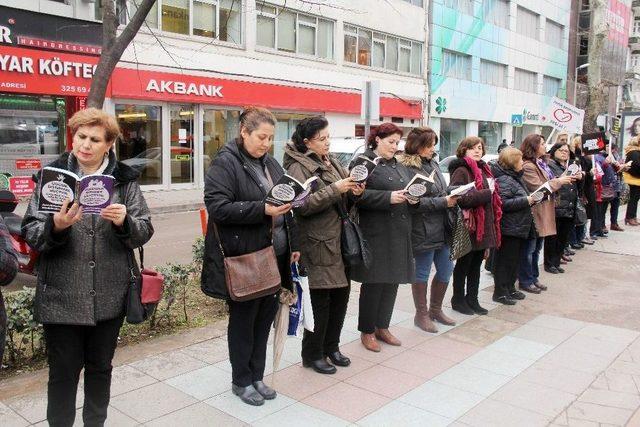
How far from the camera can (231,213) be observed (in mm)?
3643

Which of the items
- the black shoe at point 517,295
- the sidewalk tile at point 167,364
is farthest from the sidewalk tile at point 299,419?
the black shoe at point 517,295

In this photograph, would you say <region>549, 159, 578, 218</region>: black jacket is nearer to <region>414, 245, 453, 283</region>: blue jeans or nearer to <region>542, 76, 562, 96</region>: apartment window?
<region>414, 245, 453, 283</region>: blue jeans

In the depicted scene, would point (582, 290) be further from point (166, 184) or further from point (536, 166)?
point (166, 184)

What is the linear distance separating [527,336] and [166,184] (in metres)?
15.2

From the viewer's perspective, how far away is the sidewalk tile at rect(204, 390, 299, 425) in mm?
3869

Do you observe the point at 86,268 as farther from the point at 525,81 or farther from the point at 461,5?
the point at 525,81

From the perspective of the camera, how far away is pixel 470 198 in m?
5.95

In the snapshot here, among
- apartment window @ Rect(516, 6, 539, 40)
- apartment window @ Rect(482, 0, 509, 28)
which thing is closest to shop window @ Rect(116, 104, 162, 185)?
apartment window @ Rect(482, 0, 509, 28)

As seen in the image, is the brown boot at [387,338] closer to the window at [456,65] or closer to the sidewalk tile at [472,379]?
the sidewalk tile at [472,379]

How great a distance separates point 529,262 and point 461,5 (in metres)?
26.4

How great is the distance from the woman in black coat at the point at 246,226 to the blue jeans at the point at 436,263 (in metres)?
1.92

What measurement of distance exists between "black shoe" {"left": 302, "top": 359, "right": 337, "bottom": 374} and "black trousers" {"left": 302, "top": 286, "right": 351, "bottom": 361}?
3 centimetres

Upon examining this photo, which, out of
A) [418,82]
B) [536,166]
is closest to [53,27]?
[536,166]

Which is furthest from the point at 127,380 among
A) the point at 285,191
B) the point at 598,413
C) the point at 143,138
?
the point at 143,138
